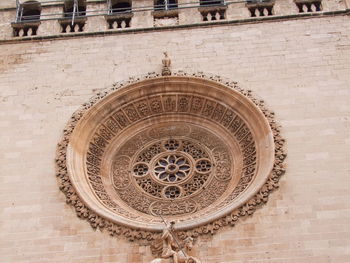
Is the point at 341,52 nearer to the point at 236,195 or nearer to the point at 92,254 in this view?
the point at 236,195

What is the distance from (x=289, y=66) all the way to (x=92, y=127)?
15.7 ft

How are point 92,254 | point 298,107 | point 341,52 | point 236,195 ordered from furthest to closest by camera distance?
point 341,52 < point 298,107 < point 236,195 < point 92,254

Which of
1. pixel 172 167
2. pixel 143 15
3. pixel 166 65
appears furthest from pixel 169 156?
pixel 143 15

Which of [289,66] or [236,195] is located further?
[289,66]

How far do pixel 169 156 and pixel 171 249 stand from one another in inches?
140

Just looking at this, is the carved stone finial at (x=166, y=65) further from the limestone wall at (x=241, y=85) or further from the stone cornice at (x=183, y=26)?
the stone cornice at (x=183, y=26)

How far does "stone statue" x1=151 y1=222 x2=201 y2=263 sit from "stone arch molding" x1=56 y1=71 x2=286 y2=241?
0.20 meters

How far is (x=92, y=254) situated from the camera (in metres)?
12.5

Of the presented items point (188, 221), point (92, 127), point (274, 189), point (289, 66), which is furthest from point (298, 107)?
point (92, 127)

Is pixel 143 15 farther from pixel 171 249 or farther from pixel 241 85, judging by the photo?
pixel 171 249

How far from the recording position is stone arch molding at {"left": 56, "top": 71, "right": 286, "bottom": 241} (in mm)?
13094

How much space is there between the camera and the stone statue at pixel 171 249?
12.1 meters

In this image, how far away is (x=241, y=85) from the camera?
598 inches

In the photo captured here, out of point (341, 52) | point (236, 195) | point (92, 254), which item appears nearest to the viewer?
point (92, 254)
